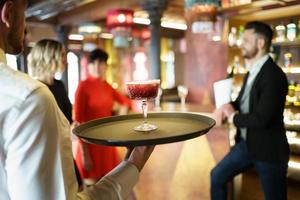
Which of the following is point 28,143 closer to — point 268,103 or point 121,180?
point 121,180

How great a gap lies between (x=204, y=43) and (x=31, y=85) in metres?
4.73

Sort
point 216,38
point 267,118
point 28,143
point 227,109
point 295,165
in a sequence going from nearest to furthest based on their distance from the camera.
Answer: point 28,143 → point 267,118 → point 227,109 → point 295,165 → point 216,38

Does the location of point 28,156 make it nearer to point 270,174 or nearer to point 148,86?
point 148,86

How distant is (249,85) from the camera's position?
2.29 m

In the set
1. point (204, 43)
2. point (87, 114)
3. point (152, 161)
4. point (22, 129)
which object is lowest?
point (152, 161)

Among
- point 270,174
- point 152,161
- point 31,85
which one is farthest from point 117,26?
point 31,85

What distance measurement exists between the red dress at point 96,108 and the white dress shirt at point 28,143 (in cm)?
224

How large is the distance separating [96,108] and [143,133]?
1.91 m

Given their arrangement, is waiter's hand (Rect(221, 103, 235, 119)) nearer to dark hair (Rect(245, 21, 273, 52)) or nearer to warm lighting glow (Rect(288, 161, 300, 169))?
dark hair (Rect(245, 21, 273, 52))

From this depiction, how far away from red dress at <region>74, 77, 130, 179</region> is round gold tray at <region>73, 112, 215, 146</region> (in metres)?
1.59

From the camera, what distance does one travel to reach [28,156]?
2.00 ft

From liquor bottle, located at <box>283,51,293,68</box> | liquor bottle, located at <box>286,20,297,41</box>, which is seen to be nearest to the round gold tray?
liquor bottle, located at <box>286,20,297,41</box>

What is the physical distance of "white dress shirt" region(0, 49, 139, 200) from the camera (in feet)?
1.98

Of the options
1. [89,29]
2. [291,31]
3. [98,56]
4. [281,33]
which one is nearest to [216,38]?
[281,33]
